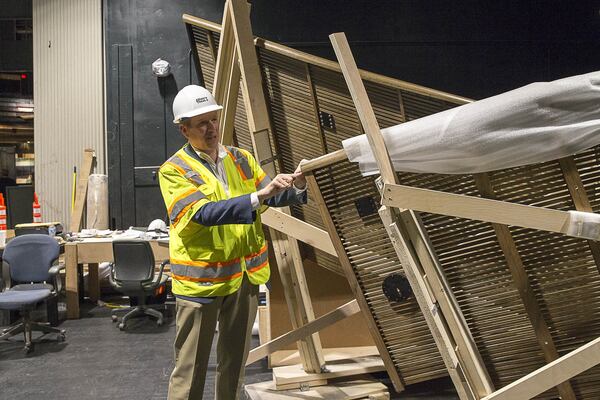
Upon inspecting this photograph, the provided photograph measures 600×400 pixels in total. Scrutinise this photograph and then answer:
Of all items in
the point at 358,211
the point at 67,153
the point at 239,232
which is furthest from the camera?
the point at 67,153

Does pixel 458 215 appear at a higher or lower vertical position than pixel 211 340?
higher

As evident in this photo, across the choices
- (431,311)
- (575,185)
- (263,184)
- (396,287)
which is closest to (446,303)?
(431,311)

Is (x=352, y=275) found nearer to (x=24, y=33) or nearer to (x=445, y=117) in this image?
(x=445, y=117)

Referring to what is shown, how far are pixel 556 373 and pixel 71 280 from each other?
202 inches

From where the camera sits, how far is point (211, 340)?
2.85 meters

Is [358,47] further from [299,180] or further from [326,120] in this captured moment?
[299,180]

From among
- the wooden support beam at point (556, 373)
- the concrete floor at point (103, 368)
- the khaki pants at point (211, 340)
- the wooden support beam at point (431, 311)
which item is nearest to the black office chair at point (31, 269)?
the concrete floor at point (103, 368)

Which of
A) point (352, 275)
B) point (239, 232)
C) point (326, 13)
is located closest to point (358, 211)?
point (352, 275)

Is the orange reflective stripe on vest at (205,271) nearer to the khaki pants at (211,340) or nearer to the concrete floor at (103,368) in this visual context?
the khaki pants at (211,340)

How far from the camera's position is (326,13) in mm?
8094

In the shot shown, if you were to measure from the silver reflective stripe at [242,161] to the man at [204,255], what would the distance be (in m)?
0.07

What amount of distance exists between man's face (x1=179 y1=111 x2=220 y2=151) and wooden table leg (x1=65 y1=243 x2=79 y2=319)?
382 centimetres

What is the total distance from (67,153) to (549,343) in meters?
6.91

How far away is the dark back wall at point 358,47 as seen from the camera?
314 inches
